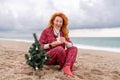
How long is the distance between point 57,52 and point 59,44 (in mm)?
198

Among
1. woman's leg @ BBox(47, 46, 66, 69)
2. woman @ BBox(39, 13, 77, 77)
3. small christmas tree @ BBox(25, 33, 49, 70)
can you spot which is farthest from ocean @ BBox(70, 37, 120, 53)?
small christmas tree @ BBox(25, 33, 49, 70)

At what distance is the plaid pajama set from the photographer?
15.1ft

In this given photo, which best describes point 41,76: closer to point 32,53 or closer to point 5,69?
point 32,53

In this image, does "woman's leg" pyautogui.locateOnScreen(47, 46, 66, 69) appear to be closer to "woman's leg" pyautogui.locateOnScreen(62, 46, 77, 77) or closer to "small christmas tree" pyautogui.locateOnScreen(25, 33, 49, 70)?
"woman's leg" pyautogui.locateOnScreen(62, 46, 77, 77)

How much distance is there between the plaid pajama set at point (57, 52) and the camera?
4.62m

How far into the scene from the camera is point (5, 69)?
4.67 m

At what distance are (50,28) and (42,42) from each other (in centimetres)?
37

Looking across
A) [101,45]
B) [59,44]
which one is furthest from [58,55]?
[101,45]

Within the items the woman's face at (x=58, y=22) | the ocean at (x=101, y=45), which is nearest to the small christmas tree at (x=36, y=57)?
the woman's face at (x=58, y=22)

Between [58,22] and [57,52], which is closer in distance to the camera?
[57,52]

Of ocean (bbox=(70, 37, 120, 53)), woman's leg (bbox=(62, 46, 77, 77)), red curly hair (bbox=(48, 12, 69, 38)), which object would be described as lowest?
ocean (bbox=(70, 37, 120, 53))

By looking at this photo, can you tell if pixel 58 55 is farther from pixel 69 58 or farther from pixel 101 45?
pixel 101 45

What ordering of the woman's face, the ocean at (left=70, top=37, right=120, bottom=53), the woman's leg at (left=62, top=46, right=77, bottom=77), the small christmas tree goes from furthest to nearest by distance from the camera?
the ocean at (left=70, top=37, right=120, bottom=53)
the woman's face
the woman's leg at (left=62, top=46, right=77, bottom=77)
the small christmas tree

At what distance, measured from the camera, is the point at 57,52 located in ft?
15.1
